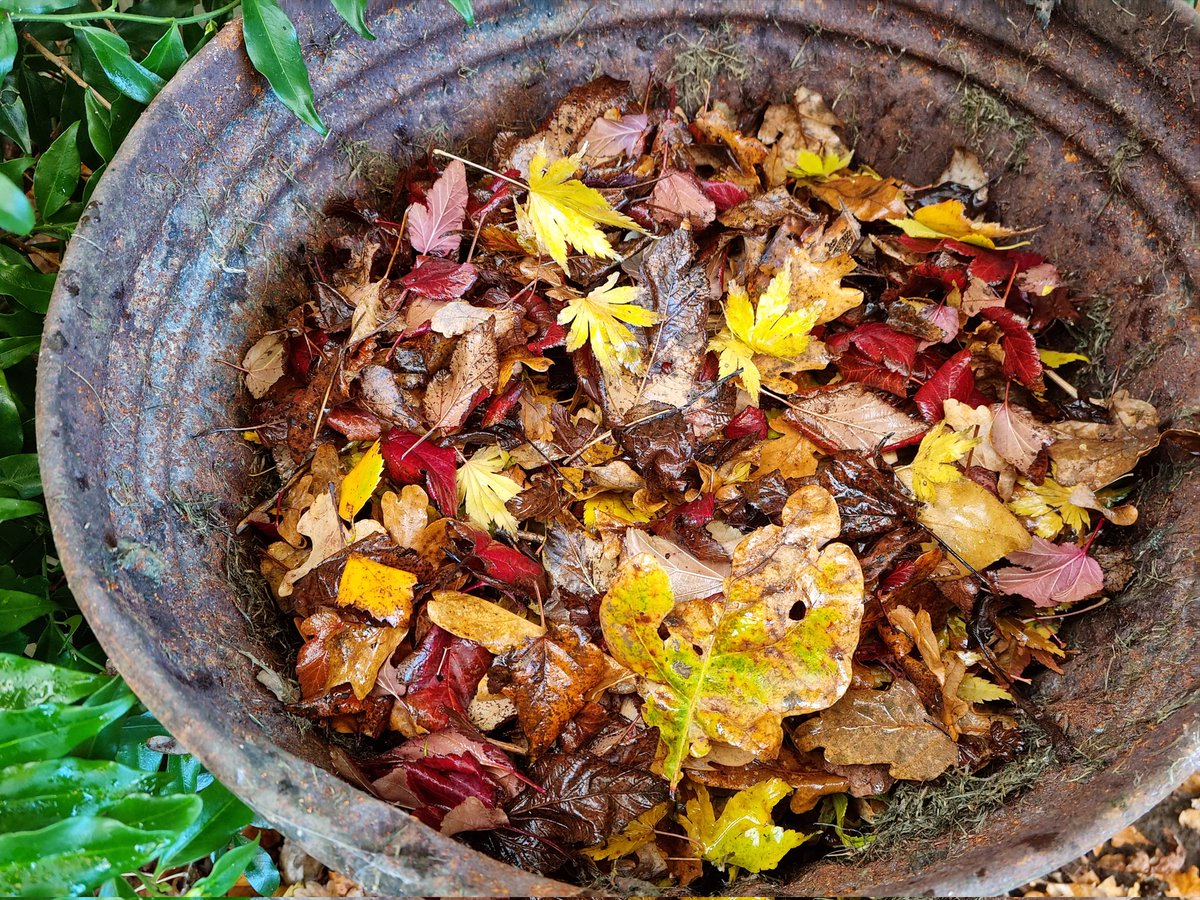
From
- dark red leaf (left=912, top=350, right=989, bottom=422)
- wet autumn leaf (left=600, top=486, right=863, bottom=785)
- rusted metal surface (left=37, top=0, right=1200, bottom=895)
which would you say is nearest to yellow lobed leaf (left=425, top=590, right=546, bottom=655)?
wet autumn leaf (left=600, top=486, right=863, bottom=785)

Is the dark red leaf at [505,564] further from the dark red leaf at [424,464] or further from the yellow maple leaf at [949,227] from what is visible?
the yellow maple leaf at [949,227]

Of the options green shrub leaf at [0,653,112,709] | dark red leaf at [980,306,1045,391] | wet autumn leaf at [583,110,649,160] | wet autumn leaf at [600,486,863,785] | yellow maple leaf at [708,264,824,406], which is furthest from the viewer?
wet autumn leaf at [583,110,649,160]

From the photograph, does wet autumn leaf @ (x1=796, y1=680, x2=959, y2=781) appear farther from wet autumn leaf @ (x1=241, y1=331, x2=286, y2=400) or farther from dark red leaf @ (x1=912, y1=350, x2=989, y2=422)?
wet autumn leaf @ (x1=241, y1=331, x2=286, y2=400)

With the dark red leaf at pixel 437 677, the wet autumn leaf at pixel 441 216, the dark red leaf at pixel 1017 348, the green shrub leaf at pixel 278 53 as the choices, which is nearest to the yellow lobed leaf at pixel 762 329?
the dark red leaf at pixel 1017 348

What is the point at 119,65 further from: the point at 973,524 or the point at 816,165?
the point at 973,524

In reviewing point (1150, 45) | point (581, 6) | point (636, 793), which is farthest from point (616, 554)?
point (1150, 45)

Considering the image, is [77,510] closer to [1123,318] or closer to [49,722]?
[49,722]

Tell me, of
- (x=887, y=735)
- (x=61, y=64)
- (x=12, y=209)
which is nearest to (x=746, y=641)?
(x=887, y=735)
